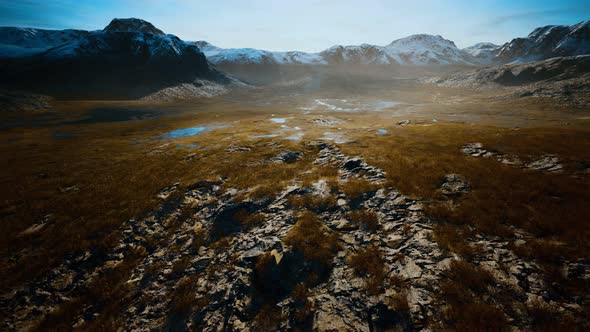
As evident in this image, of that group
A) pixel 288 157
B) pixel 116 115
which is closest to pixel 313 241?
pixel 288 157

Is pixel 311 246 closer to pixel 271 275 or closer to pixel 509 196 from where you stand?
pixel 271 275

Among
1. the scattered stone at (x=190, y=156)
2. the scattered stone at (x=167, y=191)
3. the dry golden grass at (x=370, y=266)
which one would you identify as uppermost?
the dry golden grass at (x=370, y=266)

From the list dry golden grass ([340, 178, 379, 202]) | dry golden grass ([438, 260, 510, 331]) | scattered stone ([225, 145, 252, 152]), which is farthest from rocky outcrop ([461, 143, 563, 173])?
scattered stone ([225, 145, 252, 152])

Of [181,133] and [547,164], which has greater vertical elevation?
[547,164]

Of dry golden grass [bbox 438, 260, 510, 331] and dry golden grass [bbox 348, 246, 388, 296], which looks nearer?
dry golden grass [bbox 438, 260, 510, 331]

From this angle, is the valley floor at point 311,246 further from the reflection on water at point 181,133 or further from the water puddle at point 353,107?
the water puddle at point 353,107

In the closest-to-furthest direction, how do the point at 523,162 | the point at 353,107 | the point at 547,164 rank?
1. the point at 547,164
2. the point at 523,162
3. the point at 353,107

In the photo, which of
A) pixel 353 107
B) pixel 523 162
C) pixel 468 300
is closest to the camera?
pixel 468 300

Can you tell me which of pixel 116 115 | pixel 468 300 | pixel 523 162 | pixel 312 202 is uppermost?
pixel 523 162

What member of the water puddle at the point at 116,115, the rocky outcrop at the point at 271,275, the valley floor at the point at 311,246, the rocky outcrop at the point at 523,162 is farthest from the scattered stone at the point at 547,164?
the water puddle at the point at 116,115

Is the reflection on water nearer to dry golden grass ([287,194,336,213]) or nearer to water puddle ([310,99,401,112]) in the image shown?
dry golden grass ([287,194,336,213])

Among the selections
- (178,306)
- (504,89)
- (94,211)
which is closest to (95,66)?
(94,211)

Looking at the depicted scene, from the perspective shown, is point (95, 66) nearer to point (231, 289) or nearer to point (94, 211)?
point (94, 211)

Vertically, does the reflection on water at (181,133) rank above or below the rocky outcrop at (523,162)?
below
